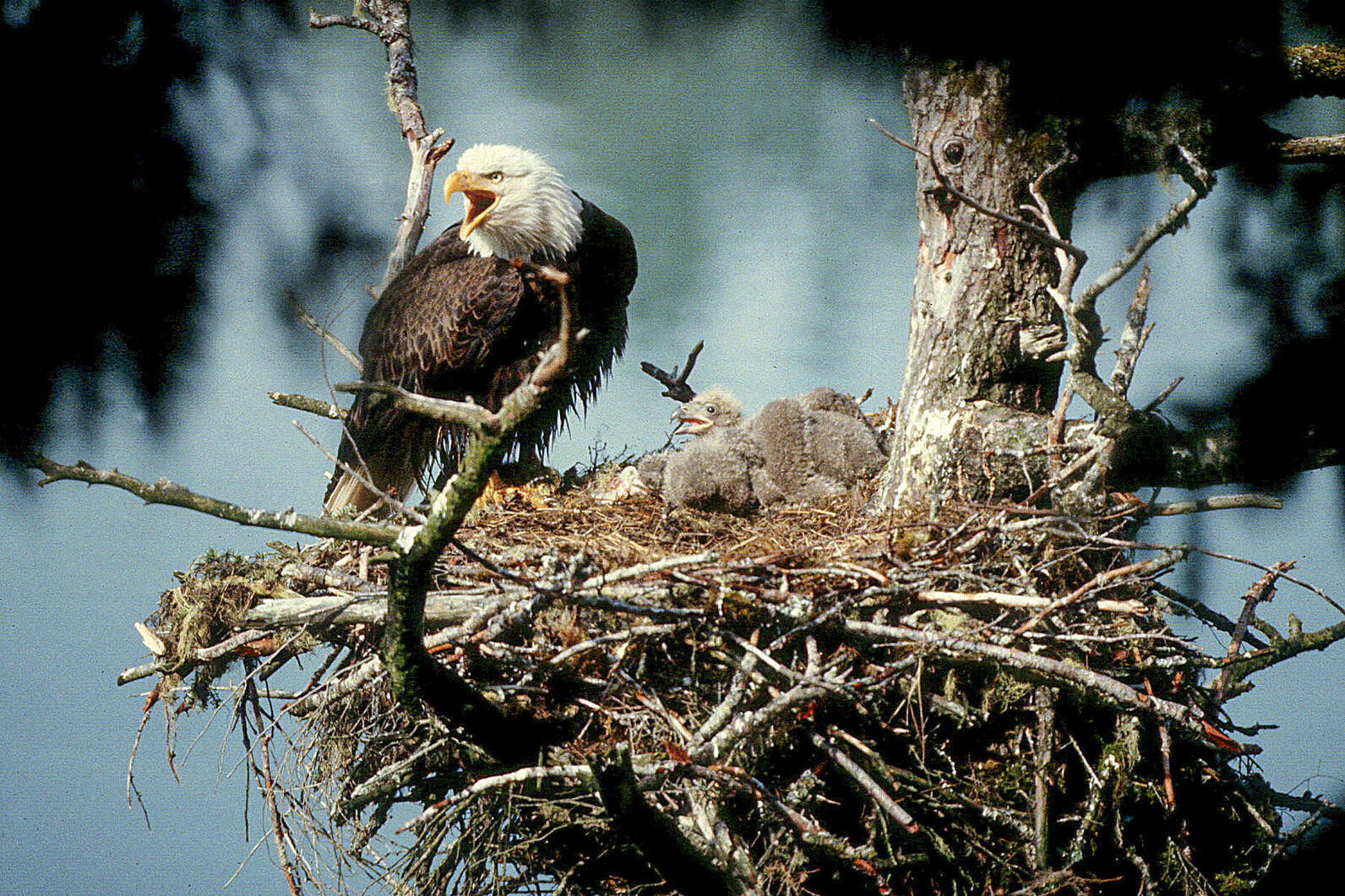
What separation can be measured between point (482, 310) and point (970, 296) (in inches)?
95.9

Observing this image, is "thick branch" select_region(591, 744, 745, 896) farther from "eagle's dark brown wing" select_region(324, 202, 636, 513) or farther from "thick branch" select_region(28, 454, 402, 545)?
"eagle's dark brown wing" select_region(324, 202, 636, 513)

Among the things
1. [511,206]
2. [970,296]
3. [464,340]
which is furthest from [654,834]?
[511,206]

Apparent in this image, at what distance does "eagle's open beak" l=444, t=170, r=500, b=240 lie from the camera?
5.12m

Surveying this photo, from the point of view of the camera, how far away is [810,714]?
3156 millimetres

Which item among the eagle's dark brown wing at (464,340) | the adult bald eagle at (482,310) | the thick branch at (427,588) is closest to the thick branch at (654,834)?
the thick branch at (427,588)

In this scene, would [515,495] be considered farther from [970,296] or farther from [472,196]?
[970,296]

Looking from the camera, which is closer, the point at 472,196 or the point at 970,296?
the point at 970,296

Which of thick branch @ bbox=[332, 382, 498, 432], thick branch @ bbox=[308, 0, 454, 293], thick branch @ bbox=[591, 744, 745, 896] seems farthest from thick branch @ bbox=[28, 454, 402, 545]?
thick branch @ bbox=[308, 0, 454, 293]

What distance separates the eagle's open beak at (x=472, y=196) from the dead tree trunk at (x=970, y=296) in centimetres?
227

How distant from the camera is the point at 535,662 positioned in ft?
10.7

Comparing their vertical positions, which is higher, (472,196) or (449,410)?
(472,196)

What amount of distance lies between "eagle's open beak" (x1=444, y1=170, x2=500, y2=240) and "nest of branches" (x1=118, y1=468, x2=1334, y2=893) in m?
2.08

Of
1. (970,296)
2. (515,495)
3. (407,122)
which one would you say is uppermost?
(407,122)

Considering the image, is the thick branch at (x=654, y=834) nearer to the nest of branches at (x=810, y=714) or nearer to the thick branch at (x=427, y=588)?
the nest of branches at (x=810, y=714)
